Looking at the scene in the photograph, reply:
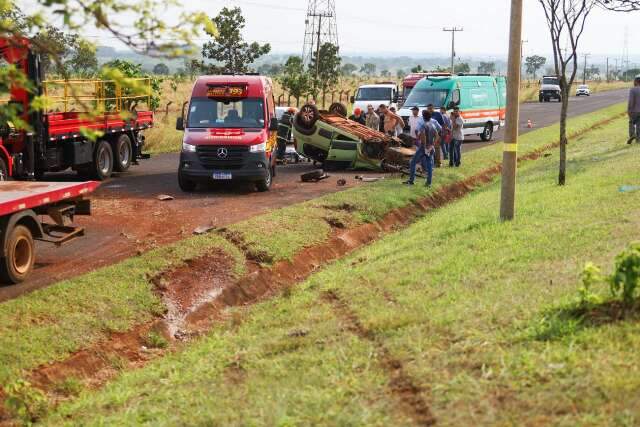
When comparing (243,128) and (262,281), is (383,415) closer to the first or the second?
(262,281)

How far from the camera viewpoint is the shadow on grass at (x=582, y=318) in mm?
6703

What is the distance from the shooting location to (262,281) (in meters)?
12.3

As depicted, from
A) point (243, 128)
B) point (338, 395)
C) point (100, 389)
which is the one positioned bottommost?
point (100, 389)

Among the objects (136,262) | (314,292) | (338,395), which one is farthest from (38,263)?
(338,395)

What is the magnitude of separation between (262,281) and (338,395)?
6.06m

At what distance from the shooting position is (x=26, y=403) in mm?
7473

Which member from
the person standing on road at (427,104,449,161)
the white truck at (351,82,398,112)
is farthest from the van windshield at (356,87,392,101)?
the person standing on road at (427,104,449,161)

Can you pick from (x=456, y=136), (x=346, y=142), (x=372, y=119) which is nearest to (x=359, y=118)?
(x=372, y=119)

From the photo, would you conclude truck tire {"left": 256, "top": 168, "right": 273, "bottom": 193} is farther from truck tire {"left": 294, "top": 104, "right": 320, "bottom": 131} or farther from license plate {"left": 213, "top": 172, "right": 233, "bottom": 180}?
truck tire {"left": 294, "top": 104, "right": 320, "bottom": 131}

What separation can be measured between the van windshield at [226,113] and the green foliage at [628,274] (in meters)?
13.4

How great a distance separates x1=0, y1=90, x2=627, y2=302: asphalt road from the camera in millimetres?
12398

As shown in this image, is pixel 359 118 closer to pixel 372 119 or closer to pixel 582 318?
pixel 372 119

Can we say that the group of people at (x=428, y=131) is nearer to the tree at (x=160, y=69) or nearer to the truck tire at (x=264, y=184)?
the truck tire at (x=264, y=184)

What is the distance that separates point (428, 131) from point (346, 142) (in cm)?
493
